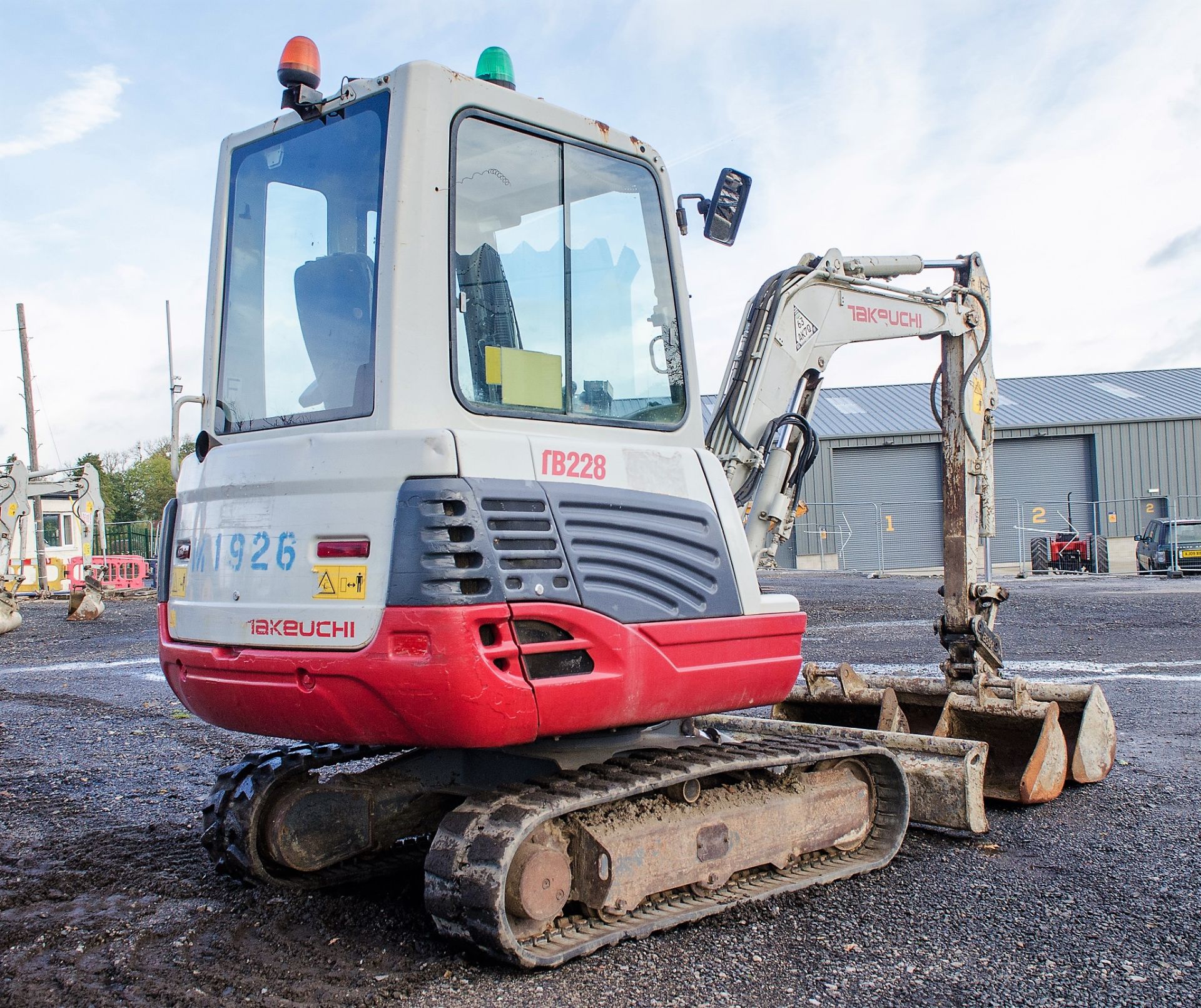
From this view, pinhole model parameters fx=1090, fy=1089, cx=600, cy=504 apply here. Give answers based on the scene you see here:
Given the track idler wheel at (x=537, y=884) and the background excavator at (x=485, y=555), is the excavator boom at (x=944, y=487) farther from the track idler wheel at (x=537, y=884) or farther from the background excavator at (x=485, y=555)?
the track idler wheel at (x=537, y=884)

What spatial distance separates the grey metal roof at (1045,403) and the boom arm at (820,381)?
3203 cm

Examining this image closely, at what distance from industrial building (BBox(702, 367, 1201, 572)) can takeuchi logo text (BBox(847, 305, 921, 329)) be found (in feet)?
107

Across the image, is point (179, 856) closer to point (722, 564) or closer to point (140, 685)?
point (722, 564)

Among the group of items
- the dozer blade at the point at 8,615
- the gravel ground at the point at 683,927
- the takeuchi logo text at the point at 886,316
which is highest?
the takeuchi logo text at the point at 886,316

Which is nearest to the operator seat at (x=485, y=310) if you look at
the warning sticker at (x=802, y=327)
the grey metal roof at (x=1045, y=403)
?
the warning sticker at (x=802, y=327)

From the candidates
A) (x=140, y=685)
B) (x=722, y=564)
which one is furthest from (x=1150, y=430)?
(x=722, y=564)

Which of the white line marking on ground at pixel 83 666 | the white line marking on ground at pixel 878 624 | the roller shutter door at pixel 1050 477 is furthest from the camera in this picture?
the roller shutter door at pixel 1050 477

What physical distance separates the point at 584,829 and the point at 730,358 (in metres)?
2.77

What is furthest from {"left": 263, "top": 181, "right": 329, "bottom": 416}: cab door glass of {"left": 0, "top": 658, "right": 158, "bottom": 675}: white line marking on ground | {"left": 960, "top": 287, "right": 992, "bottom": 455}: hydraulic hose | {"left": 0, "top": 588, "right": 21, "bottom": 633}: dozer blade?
{"left": 0, "top": 588, "right": 21, "bottom": 633}: dozer blade

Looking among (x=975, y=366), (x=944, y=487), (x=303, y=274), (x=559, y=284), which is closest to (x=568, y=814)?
(x=559, y=284)

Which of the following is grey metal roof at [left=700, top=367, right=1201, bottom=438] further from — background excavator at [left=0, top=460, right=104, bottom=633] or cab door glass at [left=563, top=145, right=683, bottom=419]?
cab door glass at [left=563, top=145, right=683, bottom=419]

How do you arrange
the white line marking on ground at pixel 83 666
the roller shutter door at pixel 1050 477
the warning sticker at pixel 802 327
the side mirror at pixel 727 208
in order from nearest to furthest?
1. the side mirror at pixel 727 208
2. the warning sticker at pixel 802 327
3. the white line marking on ground at pixel 83 666
4. the roller shutter door at pixel 1050 477

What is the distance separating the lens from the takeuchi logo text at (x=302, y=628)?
3.55 metres

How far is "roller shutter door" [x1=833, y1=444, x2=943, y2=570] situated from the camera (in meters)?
38.6
